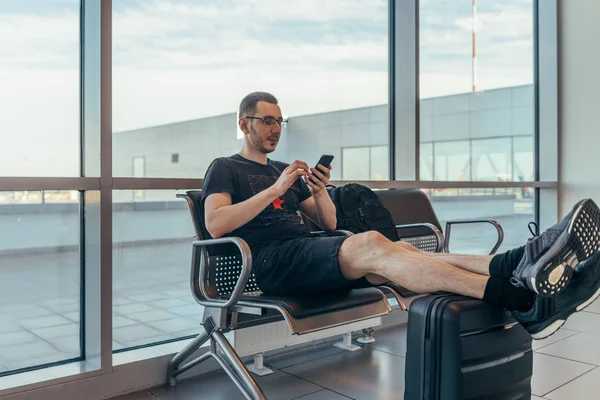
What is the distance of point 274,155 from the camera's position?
10.4 feet

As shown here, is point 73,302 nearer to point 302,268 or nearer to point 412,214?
point 302,268

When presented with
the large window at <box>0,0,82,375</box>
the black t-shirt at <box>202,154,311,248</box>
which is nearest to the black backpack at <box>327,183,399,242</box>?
the black t-shirt at <box>202,154,311,248</box>

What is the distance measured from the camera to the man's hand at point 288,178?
85.7 inches

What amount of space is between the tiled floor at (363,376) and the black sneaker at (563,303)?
759mm

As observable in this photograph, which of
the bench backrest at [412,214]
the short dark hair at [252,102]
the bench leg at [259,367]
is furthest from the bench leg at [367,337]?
the short dark hair at [252,102]

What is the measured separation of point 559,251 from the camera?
1.61 metres

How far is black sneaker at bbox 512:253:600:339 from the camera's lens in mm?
1619

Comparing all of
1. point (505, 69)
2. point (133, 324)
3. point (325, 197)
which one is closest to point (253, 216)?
point (325, 197)

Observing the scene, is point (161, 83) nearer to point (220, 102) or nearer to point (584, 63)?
point (220, 102)

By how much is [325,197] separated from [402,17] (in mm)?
1719

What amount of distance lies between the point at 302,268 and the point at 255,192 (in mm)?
477

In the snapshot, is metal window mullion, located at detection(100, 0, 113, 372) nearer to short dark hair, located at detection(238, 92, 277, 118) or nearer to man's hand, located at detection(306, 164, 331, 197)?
short dark hair, located at detection(238, 92, 277, 118)

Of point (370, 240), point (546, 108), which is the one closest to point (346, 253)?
point (370, 240)

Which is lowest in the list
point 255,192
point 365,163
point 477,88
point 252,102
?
point 255,192
